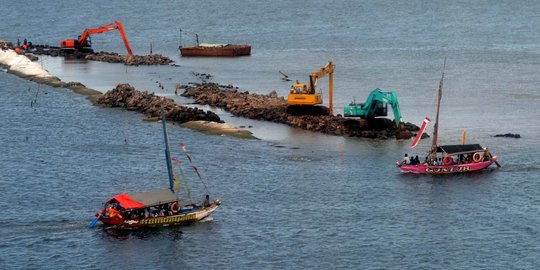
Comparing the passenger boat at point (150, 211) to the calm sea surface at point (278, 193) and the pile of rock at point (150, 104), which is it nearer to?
the calm sea surface at point (278, 193)

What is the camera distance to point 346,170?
99688 mm

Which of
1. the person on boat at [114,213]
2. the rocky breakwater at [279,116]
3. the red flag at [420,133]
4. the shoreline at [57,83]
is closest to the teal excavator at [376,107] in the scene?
the rocky breakwater at [279,116]

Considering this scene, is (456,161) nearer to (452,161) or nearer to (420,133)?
(452,161)

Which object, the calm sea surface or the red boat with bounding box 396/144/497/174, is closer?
the calm sea surface

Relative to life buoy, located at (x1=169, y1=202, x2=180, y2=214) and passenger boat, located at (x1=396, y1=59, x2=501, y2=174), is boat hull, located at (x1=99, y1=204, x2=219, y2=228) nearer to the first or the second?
life buoy, located at (x1=169, y1=202, x2=180, y2=214)

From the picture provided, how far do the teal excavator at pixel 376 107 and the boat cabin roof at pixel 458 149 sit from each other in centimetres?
1473

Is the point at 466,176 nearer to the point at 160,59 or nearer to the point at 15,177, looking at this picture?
the point at 15,177

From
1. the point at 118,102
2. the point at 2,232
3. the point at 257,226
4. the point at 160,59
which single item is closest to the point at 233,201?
the point at 257,226

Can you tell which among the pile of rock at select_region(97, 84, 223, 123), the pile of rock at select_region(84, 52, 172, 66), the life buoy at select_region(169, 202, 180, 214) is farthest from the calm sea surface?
the pile of rock at select_region(84, 52, 172, 66)

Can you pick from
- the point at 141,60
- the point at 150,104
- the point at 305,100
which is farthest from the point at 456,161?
the point at 141,60

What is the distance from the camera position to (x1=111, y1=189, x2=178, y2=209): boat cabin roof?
81.8 m

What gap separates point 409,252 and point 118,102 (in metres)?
72.8

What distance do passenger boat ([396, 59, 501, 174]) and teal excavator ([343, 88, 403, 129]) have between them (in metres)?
14.3

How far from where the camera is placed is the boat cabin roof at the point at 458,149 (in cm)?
10000
